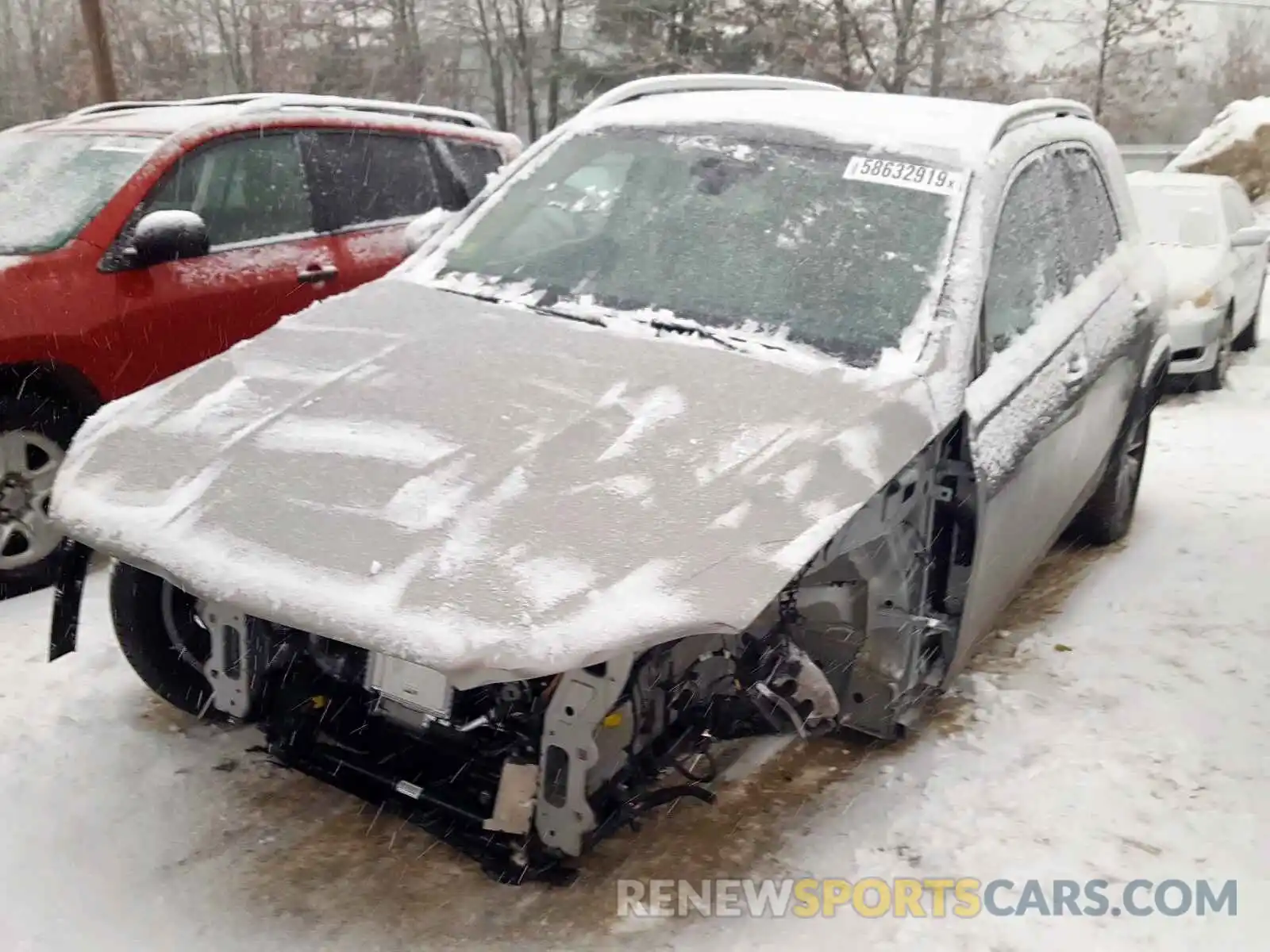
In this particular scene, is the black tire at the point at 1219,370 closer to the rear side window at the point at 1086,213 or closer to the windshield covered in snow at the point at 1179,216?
the windshield covered in snow at the point at 1179,216

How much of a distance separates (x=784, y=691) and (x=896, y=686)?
0.38 meters

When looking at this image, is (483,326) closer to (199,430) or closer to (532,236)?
(532,236)

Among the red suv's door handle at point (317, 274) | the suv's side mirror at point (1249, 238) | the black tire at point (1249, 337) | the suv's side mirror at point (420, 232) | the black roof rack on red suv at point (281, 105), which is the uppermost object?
the black roof rack on red suv at point (281, 105)

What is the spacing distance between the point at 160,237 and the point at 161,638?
2.03 meters

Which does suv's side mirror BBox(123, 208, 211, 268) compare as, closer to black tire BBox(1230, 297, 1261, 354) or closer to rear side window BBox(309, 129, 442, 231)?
rear side window BBox(309, 129, 442, 231)

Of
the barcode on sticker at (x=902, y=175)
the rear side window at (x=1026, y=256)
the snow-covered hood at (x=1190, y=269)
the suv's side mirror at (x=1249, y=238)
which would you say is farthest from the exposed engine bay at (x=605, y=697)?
the suv's side mirror at (x=1249, y=238)

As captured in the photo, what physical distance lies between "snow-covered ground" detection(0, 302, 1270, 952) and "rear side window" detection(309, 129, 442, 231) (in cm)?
247

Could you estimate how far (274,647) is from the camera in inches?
114

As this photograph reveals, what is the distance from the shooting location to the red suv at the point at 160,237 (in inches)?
174

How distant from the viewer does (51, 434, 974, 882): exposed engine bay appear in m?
2.55

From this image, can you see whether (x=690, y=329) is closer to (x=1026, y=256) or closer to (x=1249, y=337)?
(x=1026, y=256)

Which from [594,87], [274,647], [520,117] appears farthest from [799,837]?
[520,117]

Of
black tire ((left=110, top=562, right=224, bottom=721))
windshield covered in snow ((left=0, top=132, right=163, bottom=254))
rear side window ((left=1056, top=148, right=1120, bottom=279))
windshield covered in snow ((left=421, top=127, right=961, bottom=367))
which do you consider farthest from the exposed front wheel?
black tire ((left=110, top=562, right=224, bottom=721))

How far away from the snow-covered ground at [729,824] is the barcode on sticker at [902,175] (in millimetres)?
1748
